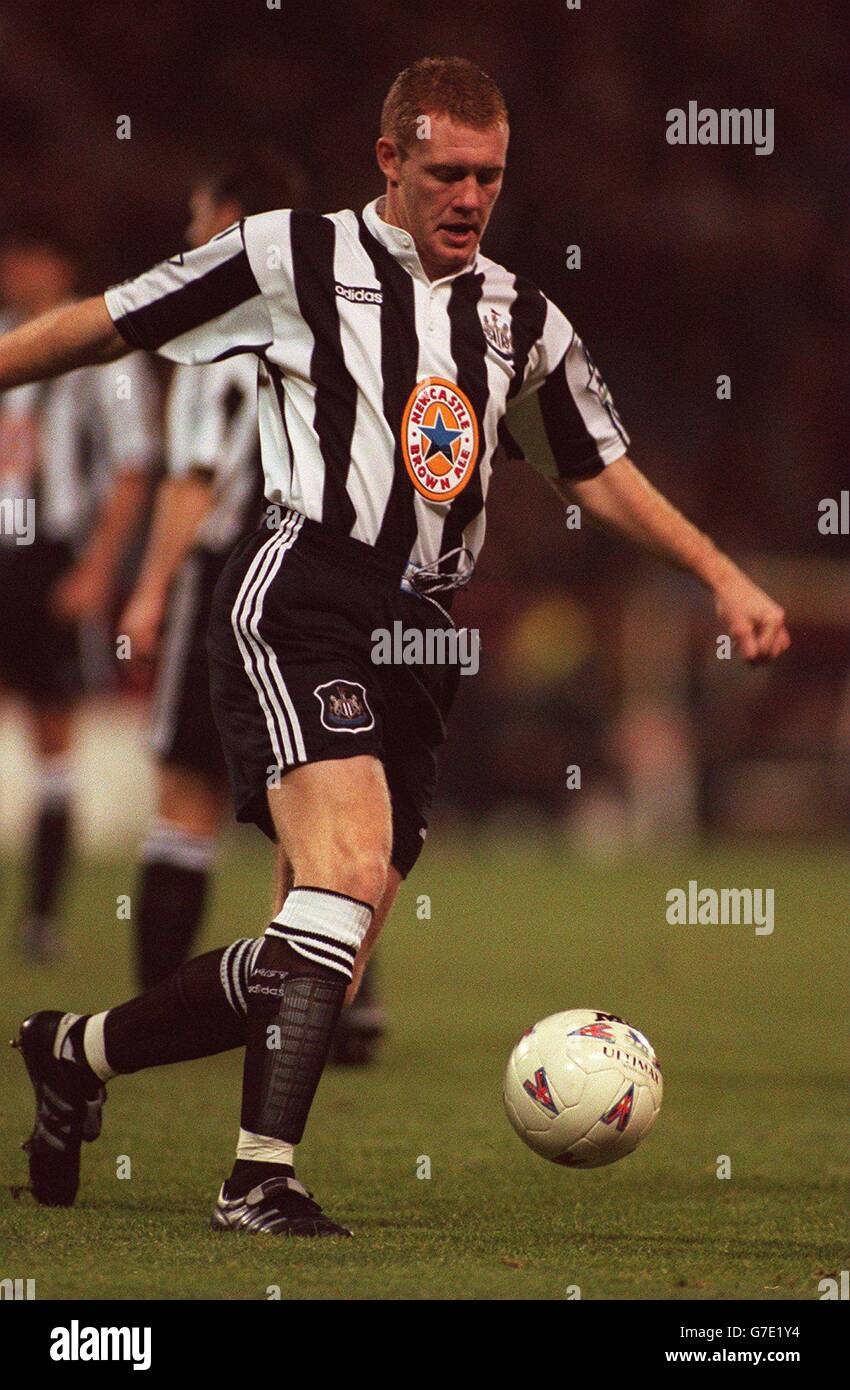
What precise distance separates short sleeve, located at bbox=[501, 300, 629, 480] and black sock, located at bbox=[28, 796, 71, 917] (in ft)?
13.9

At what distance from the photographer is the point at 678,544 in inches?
165

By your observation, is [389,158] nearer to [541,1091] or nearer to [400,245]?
[400,245]

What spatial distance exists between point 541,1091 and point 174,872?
2084 mm

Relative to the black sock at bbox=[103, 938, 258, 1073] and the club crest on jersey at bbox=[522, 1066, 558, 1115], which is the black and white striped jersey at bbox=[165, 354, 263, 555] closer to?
the black sock at bbox=[103, 938, 258, 1073]

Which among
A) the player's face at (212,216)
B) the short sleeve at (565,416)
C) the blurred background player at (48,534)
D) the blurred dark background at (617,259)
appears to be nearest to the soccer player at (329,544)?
the short sleeve at (565,416)

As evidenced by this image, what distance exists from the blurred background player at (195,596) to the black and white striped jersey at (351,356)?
1.73 m

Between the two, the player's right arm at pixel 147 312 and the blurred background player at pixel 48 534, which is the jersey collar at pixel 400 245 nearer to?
the player's right arm at pixel 147 312

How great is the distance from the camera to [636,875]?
41.7ft

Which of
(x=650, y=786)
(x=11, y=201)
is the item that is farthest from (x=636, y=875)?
(x=11, y=201)

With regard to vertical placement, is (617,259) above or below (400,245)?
above

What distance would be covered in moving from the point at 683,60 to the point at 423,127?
14.0 metres

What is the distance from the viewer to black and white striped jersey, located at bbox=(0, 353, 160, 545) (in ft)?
26.7

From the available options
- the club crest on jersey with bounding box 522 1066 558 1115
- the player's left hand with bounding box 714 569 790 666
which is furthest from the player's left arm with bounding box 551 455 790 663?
the club crest on jersey with bounding box 522 1066 558 1115

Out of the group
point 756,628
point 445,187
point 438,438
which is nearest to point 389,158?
point 445,187
